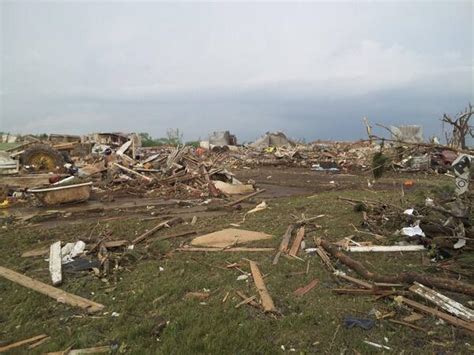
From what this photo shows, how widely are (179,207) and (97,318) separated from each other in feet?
21.2

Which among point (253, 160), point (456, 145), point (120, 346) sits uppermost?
point (456, 145)

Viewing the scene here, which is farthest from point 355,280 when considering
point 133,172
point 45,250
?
point 133,172

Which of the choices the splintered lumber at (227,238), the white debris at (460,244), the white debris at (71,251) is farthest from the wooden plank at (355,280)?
the white debris at (71,251)

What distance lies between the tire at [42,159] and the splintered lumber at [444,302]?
14.7 m

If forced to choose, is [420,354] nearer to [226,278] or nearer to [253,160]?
[226,278]

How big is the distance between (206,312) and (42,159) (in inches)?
562

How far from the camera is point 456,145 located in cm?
548

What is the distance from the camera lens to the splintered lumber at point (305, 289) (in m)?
4.62

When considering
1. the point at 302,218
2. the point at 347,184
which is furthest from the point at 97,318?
the point at 347,184

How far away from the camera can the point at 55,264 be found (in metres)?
5.71

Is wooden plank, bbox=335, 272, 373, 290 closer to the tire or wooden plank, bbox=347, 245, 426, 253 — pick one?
wooden plank, bbox=347, 245, 426, 253

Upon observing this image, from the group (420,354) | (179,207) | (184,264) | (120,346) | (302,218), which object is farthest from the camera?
(179,207)

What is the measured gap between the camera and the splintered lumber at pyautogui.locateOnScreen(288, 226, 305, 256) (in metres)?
6.01

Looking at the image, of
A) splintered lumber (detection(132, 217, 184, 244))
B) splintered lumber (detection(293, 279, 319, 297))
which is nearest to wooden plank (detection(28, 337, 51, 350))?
splintered lumber (detection(293, 279, 319, 297))
